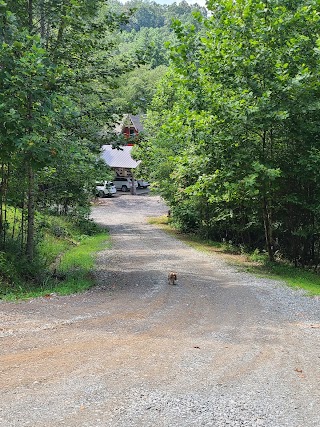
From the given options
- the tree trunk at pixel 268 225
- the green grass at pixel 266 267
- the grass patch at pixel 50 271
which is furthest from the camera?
the tree trunk at pixel 268 225

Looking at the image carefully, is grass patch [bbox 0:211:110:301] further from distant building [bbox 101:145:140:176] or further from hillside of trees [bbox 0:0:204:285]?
distant building [bbox 101:145:140:176]

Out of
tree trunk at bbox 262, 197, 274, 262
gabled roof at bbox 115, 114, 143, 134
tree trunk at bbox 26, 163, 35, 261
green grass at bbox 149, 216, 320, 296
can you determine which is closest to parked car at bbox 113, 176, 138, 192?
gabled roof at bbox 115, 114, 143, 134

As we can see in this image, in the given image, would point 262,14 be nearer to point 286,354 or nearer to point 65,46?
point 65,46

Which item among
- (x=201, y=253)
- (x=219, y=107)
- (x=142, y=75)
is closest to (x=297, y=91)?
(x=219, y=107)

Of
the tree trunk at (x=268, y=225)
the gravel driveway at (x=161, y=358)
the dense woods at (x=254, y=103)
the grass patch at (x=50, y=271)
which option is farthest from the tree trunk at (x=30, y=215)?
the tree trunk at (x=268, y=225)

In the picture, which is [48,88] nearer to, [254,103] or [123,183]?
[254,103]

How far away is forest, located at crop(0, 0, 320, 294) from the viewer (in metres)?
10.1

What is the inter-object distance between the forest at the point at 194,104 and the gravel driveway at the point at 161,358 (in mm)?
3323

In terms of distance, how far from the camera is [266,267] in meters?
17.2

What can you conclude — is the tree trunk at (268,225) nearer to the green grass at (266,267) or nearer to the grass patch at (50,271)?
the green grass at (266,267)

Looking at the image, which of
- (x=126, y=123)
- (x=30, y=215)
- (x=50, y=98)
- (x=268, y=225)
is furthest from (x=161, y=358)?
(x=126, y=123)

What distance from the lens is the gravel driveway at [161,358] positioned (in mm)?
4672

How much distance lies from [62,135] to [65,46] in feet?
11.5

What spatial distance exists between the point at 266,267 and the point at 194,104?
650 centimetres
